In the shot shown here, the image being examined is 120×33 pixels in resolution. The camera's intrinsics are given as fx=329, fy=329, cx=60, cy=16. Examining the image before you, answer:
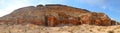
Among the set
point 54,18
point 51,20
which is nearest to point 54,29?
point 54,18

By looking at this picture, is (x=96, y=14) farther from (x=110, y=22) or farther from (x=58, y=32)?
(x=58, y=32)

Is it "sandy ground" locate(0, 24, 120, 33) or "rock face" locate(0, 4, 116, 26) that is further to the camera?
"rock face" locate(0, 4, 116, 26)

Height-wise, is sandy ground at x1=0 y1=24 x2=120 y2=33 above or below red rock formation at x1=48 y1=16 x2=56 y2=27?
below

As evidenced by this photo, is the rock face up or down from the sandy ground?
up

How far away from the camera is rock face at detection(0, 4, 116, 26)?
67312 millimetres

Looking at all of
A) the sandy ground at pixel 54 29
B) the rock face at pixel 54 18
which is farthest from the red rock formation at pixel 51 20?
the sandy ground at pixel 54 29

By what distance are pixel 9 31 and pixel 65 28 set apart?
1028cm

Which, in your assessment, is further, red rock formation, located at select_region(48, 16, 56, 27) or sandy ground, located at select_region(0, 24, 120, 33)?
red rock formation, located at select_region(48, 16, 56, 27)

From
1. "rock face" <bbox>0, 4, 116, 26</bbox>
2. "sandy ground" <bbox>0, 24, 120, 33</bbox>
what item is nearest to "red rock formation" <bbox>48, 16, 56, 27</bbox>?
"rock face" <bbox>0, 4, 116, 26</bbox>

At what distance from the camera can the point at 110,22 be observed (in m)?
70.5

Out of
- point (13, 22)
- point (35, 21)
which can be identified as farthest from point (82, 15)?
point (13, 22)

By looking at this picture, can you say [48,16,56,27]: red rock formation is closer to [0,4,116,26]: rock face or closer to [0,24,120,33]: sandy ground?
[0,4,116,26]: rock face

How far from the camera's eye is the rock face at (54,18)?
67312mm

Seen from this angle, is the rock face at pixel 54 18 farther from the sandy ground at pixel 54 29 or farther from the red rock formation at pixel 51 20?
the sandy ground at pixel 54 29
